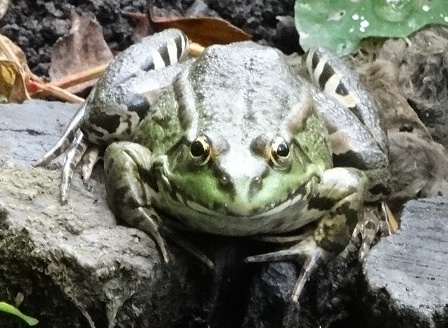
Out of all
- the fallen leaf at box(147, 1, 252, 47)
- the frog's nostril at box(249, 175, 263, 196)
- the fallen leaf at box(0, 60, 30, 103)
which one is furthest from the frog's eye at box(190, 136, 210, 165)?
the fallen leaf at box(147, 1, 252, 47)

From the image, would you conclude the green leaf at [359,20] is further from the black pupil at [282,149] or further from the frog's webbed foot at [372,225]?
the black pupil at [282,149]

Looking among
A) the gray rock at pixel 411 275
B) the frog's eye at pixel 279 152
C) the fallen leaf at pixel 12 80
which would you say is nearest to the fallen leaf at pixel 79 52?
the fallen leaf at pixel 12 80

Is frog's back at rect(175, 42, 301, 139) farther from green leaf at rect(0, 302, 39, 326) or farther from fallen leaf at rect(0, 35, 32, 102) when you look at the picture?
fallen leaf at rect(0, 35, 32, 102)

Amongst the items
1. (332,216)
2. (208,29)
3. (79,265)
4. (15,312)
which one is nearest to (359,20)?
(208,29)

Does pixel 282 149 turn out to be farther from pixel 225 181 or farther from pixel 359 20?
pixel 359 20

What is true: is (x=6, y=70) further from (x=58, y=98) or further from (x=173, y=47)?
(x=173, y=47)

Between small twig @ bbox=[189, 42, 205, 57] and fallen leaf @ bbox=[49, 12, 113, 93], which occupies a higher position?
small twig @ bbox=[189, 42, 205, 57]

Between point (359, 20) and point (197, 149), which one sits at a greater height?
point (197, 149)

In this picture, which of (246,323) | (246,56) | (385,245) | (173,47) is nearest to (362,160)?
(385,245)
